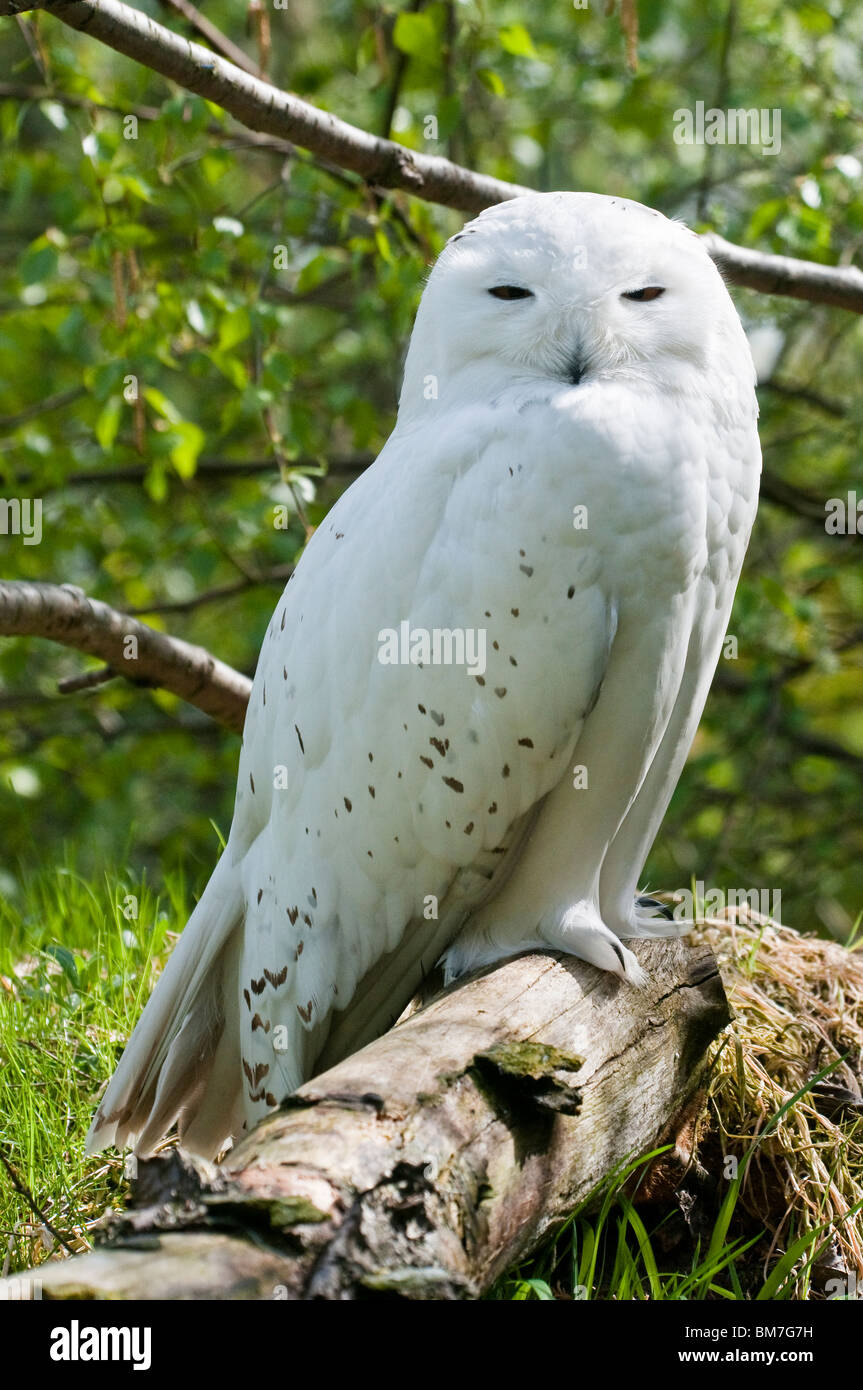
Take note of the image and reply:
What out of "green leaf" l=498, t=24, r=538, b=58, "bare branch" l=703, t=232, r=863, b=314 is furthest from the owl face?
"green leaf" l=498, t=24, r=538, b=58

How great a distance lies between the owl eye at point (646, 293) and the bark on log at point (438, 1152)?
4.48 ft

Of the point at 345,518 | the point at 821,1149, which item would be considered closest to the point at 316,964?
the point at 345,518

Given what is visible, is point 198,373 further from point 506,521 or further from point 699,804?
point 699,804

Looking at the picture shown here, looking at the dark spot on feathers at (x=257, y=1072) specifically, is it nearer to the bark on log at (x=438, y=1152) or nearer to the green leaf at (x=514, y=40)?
the bark on log at (x=438, y=1152)

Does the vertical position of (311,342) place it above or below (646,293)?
above

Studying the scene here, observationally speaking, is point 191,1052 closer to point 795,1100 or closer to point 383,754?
point 383,754

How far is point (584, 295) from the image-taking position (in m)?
2.58

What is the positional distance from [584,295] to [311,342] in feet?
18.7

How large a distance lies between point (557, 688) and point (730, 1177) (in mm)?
1132

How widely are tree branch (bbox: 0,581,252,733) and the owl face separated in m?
1.37

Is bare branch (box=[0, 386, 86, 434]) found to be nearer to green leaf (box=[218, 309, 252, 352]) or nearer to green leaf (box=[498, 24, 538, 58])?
green leaf (box=[218, 309, 252, 352])

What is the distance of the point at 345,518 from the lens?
2826mm

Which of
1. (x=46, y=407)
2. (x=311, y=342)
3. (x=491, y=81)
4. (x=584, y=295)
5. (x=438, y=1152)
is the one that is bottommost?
(x=438, y=1152)

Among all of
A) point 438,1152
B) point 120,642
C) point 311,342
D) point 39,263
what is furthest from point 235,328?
point 311,342
